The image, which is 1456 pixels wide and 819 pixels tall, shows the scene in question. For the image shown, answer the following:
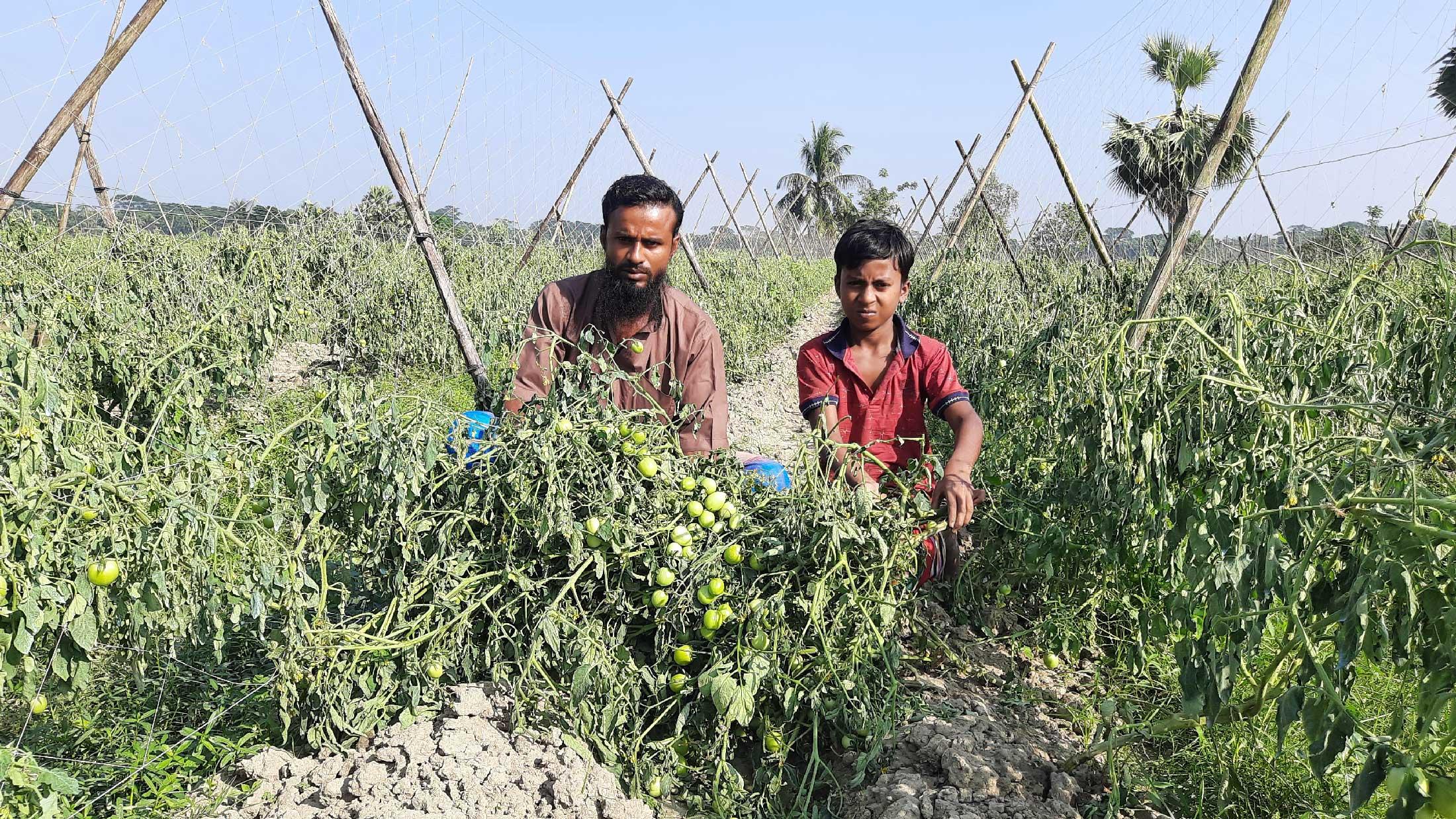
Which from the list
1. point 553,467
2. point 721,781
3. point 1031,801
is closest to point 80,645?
point 553,467

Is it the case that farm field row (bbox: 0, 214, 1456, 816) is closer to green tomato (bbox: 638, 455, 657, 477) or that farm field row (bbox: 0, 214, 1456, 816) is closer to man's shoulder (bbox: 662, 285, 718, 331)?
green tomato (bbox: 638, 455, 657, 477)

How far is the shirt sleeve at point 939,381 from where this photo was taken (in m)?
2.62

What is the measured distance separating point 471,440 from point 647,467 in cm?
40

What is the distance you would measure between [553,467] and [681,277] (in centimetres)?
899

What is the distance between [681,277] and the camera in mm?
10531

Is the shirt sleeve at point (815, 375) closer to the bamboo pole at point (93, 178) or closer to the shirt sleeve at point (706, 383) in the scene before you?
the shirt sleeve at point (706, 383)

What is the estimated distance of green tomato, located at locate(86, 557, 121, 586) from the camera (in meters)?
1.31

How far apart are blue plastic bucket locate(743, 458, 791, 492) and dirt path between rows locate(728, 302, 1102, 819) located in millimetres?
114

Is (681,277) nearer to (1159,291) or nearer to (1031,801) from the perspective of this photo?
(1159,291)

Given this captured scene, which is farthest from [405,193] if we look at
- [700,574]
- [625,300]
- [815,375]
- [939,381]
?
[700,574]

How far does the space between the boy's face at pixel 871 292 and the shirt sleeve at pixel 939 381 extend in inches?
7.3

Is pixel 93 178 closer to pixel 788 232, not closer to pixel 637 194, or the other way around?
pixel 637 194

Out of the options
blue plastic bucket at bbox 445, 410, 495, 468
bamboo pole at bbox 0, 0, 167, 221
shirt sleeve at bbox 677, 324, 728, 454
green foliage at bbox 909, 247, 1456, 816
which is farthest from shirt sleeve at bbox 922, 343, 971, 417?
bamboo pole at bbox 0, 0, 167, 221

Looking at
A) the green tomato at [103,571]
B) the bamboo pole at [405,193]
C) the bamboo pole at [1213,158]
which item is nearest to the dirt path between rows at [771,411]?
the bamboo pole at [405,193]
